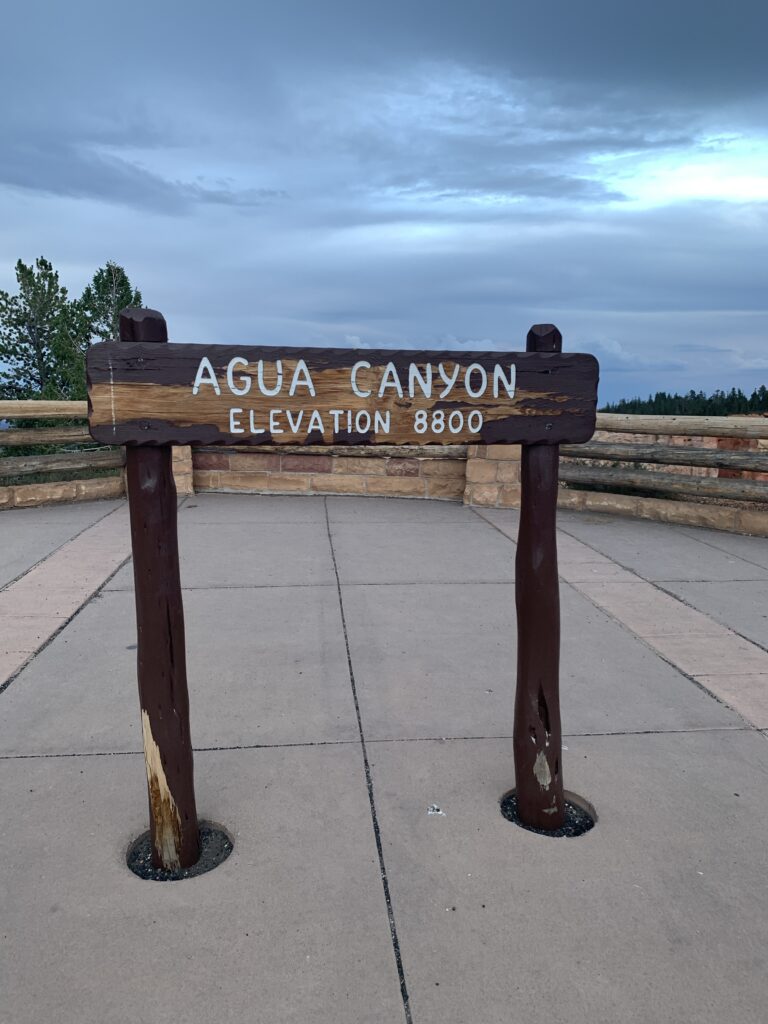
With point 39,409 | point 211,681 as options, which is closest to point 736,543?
point 211,681

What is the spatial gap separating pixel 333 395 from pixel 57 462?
6955 mm

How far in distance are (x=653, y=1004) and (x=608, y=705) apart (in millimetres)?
1808

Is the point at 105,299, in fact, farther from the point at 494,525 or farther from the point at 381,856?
the point at 381,856

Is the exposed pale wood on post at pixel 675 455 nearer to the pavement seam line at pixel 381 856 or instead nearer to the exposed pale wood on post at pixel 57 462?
the pavement seam line at pixel 381 856

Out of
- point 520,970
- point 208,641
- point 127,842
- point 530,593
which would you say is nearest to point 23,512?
point 208,641

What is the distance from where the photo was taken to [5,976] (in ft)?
7.02

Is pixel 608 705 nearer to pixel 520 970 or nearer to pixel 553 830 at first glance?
pixel 553 830

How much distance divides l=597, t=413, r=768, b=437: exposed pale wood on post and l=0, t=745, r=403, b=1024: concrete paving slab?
18.4 ft

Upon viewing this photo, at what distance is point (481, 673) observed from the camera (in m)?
4.12

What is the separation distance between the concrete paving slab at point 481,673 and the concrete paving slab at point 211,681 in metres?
0.19

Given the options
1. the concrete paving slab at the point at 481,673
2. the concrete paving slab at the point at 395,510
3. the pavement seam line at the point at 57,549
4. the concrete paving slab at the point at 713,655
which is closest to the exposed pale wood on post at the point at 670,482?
the concrete paving slab at the point at 395,510

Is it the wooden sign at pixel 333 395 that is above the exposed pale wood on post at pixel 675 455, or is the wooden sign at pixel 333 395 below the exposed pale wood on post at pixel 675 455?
above

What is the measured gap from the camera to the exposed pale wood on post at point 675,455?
24.8 ft

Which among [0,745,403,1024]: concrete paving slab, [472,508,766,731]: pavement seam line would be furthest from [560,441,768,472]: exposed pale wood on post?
[0,745,403,1024]: concrete paving slab
